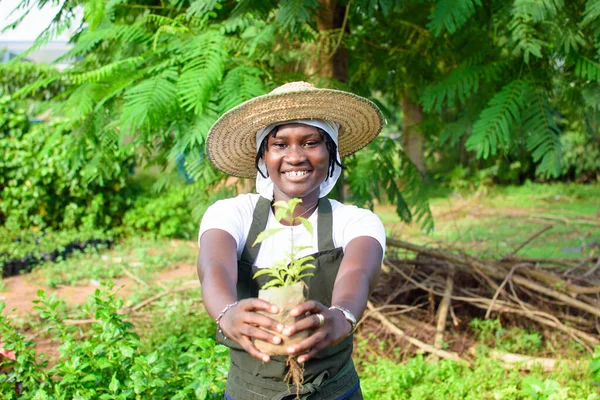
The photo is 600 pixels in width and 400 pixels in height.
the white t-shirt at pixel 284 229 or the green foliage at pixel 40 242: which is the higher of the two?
the white t-shirt at pixel 284 229

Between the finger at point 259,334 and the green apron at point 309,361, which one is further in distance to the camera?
the green apron at point 309,361

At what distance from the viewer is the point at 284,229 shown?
77.3 inches

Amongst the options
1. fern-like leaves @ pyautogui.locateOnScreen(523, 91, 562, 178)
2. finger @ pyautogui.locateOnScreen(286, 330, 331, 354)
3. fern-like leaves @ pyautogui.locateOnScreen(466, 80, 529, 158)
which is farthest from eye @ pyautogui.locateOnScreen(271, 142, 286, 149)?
fern-like leaves @ pyautogui.locateOnScreen(523, 91, 562, 178)

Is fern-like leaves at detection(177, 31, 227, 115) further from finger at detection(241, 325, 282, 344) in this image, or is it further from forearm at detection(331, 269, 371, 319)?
finger at detection(241, 325, 282, 344)

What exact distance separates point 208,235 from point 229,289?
0.88 feet

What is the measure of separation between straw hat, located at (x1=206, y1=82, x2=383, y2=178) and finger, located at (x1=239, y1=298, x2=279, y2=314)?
720 mm

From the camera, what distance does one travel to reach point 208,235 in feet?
6.20

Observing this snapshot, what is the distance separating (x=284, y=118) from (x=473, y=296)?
10.8ft

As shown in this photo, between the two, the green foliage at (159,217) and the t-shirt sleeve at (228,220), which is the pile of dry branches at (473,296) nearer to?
the t-shirt sleeve at (228,220)

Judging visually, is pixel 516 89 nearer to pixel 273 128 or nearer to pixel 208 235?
pixel 273 128

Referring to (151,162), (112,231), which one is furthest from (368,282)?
(112,231)

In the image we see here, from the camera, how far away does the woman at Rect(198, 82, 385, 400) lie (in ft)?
5.95

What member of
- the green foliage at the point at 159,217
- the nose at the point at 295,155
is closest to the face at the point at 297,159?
the nose at the point at 295,155

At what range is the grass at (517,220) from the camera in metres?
7.71
